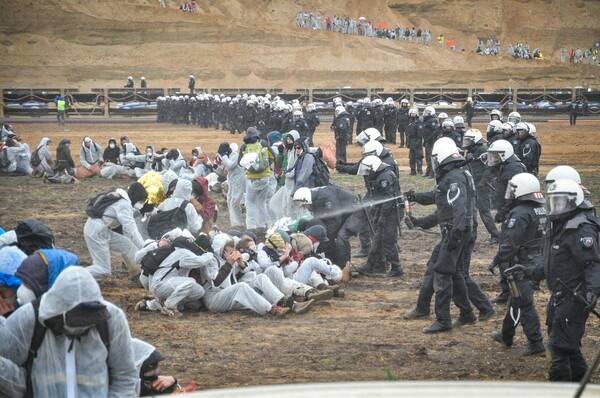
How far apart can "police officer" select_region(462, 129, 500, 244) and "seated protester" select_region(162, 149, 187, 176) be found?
6339 millimetres

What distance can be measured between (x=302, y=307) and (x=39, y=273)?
6639 millimetres

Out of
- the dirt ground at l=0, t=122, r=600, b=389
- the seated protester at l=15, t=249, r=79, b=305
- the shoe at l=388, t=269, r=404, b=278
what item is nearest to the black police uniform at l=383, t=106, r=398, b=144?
the dirt ground at l=0, t=122, r=600, b=389

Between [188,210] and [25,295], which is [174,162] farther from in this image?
[25,295]

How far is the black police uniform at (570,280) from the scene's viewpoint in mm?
8594

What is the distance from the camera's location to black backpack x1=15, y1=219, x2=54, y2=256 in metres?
8.52

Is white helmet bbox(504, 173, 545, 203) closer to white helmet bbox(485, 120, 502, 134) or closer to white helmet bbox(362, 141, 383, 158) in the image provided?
white helmet bbox(362, 141, 383, 158)

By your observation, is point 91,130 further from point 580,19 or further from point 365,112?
point 580,19

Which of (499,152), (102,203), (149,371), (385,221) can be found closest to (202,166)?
(385,221)

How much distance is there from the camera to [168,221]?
1466cm

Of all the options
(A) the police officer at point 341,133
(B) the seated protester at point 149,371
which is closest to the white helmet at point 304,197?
(B) the seated protester at point 149,371

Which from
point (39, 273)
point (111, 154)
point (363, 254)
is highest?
point (39, 273)

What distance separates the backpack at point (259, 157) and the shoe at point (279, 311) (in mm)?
6372

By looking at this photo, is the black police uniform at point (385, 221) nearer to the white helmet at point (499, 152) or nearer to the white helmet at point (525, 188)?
the white helmet at point (499, 152)

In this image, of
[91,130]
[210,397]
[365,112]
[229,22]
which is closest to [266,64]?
[229,22]
